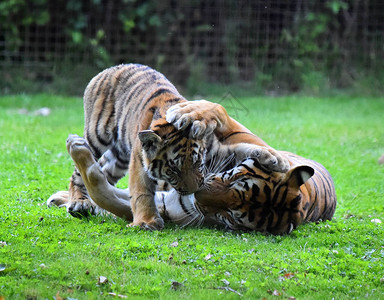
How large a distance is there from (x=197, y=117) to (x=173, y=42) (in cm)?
963

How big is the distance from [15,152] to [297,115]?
236 inches

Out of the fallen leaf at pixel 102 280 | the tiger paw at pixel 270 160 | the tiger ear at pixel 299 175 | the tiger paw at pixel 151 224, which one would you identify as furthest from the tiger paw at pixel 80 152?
the tiger ear at pixel 299 175

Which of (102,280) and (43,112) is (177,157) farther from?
(43,112)

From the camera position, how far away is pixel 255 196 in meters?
4.36

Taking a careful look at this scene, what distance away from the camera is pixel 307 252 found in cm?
416

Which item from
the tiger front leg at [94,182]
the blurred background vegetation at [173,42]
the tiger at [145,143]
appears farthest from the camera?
the blurred background vegetation at [173,42]

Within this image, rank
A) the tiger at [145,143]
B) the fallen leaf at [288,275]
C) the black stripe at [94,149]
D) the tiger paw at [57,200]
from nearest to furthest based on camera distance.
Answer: the fallen leaf at [288,275] < the tiger at [145,143] < the tiger paw at [57,200] < the black stripe at [94,149]

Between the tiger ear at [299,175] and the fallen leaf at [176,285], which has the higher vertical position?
the tiger ear at [299,175]

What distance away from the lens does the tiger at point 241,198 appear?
172 inches

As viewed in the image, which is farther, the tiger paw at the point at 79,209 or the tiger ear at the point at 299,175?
the tiger paw at the point at 79,209

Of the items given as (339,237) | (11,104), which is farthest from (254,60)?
(339,237)

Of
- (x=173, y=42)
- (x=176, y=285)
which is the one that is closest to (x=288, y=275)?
(x=176, y=285)

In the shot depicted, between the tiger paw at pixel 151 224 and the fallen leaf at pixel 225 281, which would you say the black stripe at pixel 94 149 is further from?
the fallen leaf at pixel 225 281

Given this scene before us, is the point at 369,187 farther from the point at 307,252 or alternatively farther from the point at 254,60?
the point at 254,60
